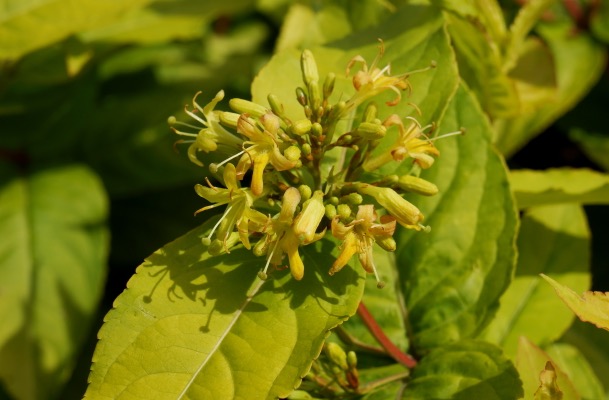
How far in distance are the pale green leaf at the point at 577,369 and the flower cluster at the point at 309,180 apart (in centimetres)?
66

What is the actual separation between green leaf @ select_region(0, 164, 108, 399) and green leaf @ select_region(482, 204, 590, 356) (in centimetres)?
113

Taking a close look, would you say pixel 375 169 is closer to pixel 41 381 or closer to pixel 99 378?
pixel 99 378

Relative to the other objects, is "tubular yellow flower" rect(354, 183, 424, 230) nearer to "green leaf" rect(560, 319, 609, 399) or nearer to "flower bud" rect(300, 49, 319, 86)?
"flower bud" rect(300, 49, 319, 86)

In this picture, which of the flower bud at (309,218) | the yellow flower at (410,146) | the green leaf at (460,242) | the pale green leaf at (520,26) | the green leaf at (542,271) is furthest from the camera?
the pale green leaf at (520,26)

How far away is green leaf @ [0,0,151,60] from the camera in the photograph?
192 centimetres

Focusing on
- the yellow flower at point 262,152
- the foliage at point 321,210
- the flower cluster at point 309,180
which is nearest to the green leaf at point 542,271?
the foliage at point 321,210

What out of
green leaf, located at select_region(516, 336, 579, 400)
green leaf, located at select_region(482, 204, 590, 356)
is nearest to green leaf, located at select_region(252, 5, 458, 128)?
green leaf, located at select_region(516, 336, 579, 400)

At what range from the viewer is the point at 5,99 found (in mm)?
2324

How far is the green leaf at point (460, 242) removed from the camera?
140cm

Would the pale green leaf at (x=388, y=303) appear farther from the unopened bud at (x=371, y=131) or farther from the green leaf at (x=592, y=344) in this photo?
the green leaf at (x=592, y=344)

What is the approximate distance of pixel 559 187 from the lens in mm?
1501

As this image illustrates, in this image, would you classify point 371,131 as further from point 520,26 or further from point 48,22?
point 48,22

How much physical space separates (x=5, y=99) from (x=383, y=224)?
166 cm

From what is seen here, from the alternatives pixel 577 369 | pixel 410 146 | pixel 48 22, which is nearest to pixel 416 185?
pixel 410 146
